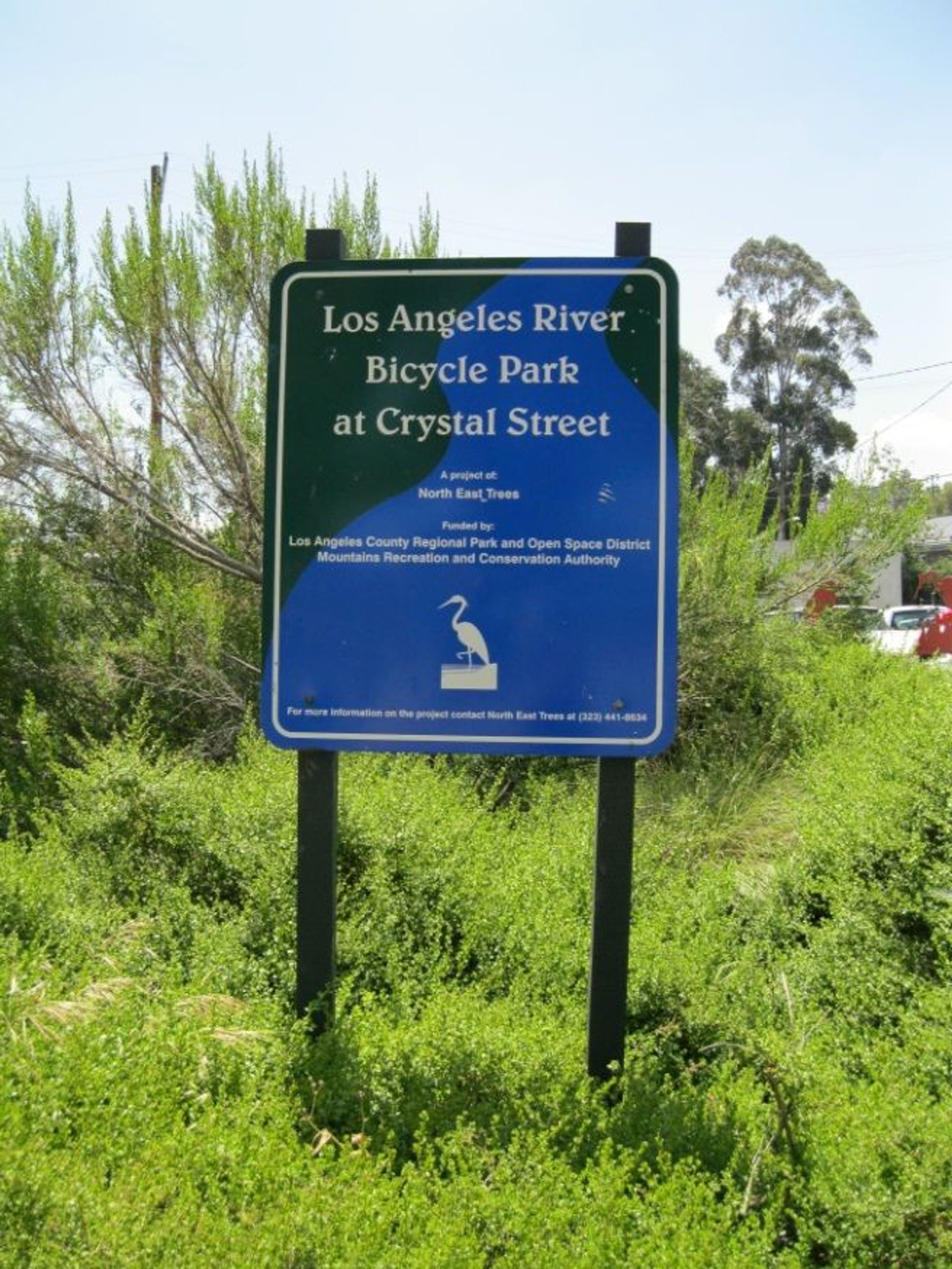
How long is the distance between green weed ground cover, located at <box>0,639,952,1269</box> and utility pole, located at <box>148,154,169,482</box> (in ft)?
11.7

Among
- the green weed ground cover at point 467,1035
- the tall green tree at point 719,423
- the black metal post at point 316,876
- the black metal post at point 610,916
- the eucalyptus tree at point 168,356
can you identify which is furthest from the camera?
the tall green tree at point 719,423

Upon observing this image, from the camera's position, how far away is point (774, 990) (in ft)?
11.6

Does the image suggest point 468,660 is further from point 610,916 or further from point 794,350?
point 794,350

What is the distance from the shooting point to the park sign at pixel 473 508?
3.13 m

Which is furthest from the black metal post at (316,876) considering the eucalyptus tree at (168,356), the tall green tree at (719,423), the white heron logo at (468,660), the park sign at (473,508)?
the tall green tree at (719,423)

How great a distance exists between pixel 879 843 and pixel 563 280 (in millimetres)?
2264

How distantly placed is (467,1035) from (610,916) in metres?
0.50

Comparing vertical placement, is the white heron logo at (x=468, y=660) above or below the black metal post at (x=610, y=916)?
above

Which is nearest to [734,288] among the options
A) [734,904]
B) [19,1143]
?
[734,904]

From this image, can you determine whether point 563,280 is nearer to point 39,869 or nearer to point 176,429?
point 39,869

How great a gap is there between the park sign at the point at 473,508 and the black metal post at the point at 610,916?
127mm

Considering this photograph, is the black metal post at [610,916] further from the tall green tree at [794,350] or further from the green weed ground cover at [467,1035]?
the tall green tree at [794,350]

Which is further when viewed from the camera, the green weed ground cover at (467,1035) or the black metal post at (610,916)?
the black metal post at (610,916)

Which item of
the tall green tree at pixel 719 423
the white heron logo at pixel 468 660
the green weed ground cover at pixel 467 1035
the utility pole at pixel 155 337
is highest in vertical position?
the tall green tree at pixel 719 423
